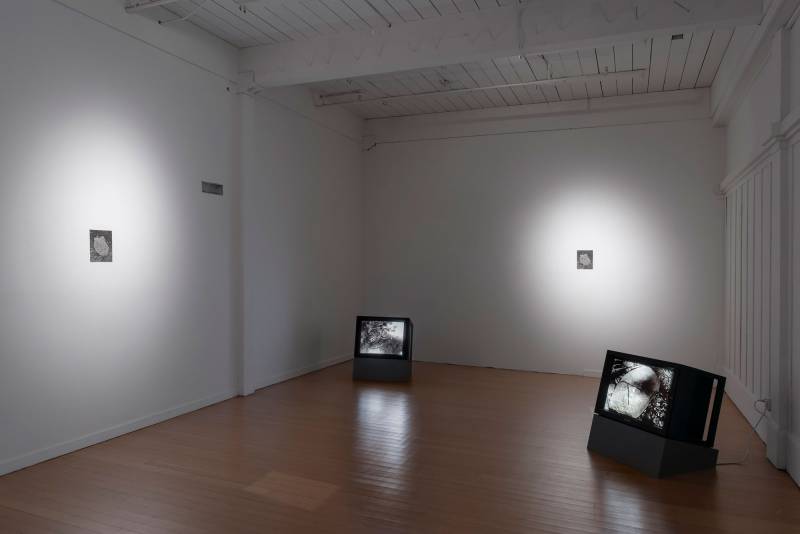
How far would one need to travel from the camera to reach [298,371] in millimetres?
7352

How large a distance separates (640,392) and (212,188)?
176 inches

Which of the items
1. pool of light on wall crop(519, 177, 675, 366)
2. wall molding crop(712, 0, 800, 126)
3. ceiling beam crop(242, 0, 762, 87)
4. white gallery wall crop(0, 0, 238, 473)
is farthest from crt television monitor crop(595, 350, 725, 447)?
white gallery wall crop(0, 0, 238, 473)

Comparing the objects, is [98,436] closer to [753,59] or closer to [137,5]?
[137,5]

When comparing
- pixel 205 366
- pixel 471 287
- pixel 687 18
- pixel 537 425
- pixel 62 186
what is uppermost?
pixel 687 18

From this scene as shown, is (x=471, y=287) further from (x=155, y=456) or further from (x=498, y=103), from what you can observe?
(x=155, y=456)

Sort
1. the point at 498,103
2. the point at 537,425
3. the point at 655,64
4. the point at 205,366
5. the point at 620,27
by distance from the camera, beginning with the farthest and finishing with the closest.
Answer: the point at 498,103 → the point at 655,64 → the point at 205,366 → the point at 537,425 → the point at 620,27

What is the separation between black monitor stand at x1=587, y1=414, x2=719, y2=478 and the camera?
403cm

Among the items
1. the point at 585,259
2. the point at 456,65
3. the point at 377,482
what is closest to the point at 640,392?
the point at 377,482

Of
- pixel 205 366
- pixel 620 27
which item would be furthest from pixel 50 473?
pixel 620 27

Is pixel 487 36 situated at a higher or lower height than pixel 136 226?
higher

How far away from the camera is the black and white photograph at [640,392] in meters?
4.12

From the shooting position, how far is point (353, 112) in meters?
8.59

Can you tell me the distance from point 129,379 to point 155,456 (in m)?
0.90

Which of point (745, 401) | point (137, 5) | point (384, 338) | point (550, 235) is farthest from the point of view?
point (550, 235)
